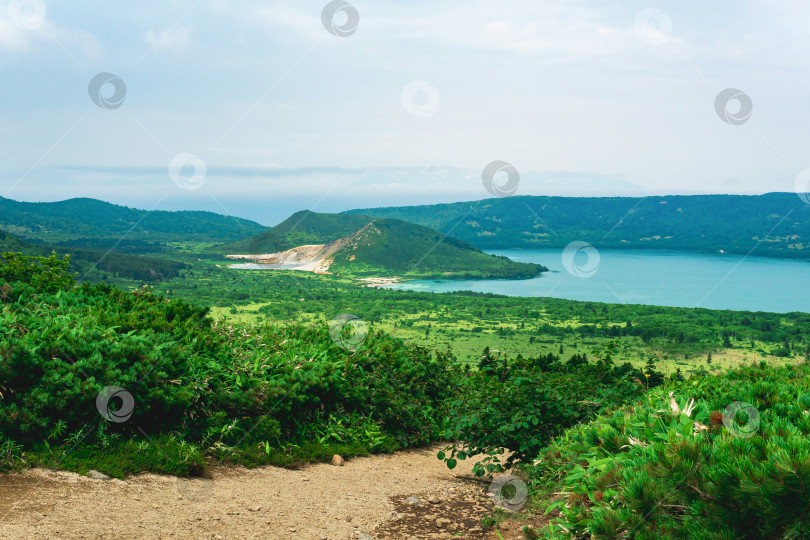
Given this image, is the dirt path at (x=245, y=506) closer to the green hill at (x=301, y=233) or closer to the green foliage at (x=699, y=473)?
the green foliage at (x=699, y=473)

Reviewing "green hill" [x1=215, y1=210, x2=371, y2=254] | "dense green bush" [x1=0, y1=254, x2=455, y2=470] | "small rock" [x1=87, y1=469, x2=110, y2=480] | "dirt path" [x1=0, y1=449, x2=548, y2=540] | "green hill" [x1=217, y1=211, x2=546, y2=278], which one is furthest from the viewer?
"green hill" [x1=215, y1=210, x2=371, y2=254]

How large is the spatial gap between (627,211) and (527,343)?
11857 centimetres

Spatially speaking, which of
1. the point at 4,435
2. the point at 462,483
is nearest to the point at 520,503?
the point at 462,483

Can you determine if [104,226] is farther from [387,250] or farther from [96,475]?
[96,475]

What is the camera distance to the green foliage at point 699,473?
288cm

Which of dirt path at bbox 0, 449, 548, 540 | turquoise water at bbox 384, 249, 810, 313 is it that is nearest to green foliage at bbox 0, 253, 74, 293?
dirt path at bbox 0, 449, 548, 540

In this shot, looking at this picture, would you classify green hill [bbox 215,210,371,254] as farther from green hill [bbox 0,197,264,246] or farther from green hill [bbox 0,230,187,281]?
green hill [bbox 0,230,187,281]

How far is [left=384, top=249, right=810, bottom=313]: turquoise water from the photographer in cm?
7619

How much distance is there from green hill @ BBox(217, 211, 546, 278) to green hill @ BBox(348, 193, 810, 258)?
3022 centimetres

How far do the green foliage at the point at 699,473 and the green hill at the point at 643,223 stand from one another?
440ft

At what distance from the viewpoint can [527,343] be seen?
32.8 m

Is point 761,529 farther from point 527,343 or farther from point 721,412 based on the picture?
point 527,343

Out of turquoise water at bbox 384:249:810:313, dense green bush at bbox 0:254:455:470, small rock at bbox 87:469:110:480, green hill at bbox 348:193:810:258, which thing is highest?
green hill at bbox 348:193:810:258

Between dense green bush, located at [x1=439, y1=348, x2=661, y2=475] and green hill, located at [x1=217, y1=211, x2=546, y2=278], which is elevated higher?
green hill, located at [x1=217, y1=211, x2=546, y2=278]
